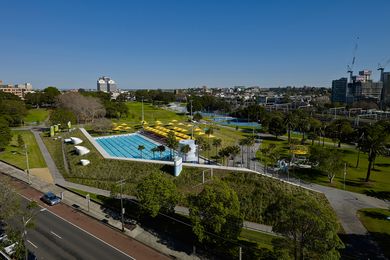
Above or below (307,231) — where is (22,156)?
below

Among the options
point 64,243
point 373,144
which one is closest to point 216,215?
point 64,243

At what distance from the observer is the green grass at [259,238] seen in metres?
25.8

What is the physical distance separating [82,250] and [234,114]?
11359cm

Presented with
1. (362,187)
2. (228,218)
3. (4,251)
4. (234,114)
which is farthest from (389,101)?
(4,251)

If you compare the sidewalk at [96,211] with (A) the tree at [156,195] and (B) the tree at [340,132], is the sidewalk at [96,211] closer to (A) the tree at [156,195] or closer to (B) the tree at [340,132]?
(A) the tree at [156,195]

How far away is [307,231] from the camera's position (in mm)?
18031

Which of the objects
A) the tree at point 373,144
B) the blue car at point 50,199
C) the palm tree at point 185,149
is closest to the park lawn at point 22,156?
the blue car at point 50,199

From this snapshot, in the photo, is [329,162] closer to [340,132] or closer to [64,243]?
[340,132]

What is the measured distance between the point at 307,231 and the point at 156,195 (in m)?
14.7

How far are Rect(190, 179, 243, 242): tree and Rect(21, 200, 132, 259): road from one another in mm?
6780

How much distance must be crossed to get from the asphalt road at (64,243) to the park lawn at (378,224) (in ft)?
80.5

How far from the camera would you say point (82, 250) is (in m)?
23.8

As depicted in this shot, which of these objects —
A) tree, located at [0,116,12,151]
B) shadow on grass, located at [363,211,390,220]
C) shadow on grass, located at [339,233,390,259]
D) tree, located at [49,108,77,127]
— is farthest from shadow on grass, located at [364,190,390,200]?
tree, located at [49,108,77,127]

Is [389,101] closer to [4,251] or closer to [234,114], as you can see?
[234,114]
